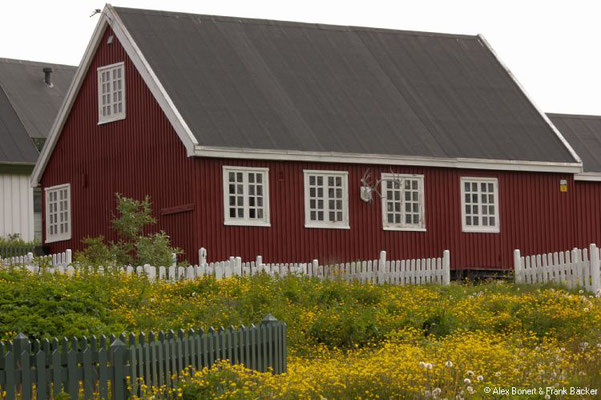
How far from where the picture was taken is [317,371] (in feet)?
59.3

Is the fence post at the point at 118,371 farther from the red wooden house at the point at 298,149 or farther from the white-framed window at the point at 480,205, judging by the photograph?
the white-framed window at the point at 480,205

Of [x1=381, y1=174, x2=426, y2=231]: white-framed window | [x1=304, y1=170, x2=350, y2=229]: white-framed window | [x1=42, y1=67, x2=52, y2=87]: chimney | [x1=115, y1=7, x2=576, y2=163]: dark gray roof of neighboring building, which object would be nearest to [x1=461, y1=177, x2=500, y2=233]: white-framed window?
[x1=115, y1=7, x2=576, y2=163]: dark gray roof of neighboring building

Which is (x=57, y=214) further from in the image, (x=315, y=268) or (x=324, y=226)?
(x=315, y=268)

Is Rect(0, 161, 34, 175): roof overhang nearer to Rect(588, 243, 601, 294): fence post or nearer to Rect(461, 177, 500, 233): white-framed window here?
Rect(461, 177, 500, 233): white-framed window

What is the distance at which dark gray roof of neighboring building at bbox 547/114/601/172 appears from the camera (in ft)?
133

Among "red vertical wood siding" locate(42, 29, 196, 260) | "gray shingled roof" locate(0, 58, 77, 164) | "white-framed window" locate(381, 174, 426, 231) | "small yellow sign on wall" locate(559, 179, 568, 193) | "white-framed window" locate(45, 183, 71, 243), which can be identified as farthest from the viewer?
"gray shingled roof" locate(0, 58, 77, 164)

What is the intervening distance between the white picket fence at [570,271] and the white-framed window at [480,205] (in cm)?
592

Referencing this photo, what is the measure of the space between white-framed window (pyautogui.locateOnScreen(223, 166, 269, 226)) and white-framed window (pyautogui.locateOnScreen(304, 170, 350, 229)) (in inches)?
50.0

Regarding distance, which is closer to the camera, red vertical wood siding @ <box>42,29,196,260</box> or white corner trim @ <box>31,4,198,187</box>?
white corner trim @ <box>31,4,198,187</box>

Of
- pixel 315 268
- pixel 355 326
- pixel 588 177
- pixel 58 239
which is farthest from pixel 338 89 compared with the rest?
pixel 355 326

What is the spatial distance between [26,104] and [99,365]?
37118 millimetres

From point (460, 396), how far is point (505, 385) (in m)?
1.10

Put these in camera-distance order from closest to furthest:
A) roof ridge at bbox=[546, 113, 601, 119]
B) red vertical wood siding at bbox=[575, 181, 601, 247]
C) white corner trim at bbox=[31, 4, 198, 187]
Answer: white corner trim at bbox=[31, 4, 198, 187] < red vertical wood siding at bbox=[575, 181, 601, 247] < roof ridge at bbox=[546, 113, 601, 119]

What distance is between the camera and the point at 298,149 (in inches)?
1340
